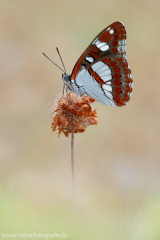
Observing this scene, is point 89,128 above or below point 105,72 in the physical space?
below

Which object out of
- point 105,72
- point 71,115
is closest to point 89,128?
point 105,72

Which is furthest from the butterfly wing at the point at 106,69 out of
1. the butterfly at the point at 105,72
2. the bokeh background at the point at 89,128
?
the bokeh background at the point at 89,128

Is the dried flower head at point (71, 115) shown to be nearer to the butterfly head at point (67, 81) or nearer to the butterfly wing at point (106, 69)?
the butterfly head at point (67, 81)

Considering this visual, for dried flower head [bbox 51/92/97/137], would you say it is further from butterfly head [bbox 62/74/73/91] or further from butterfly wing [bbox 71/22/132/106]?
butterfly wing [bbox 71/22/132/106]

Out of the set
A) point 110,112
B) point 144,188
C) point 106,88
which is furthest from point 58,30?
point 144,188

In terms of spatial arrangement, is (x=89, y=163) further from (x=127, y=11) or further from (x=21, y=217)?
(x=127, y=11)

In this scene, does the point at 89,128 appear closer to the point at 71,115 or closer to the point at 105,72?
the point at 105,72

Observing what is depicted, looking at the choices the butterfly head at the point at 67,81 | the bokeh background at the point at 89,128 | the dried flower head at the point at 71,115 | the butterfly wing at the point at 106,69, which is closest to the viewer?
the bokeh background at the point at 89,128
